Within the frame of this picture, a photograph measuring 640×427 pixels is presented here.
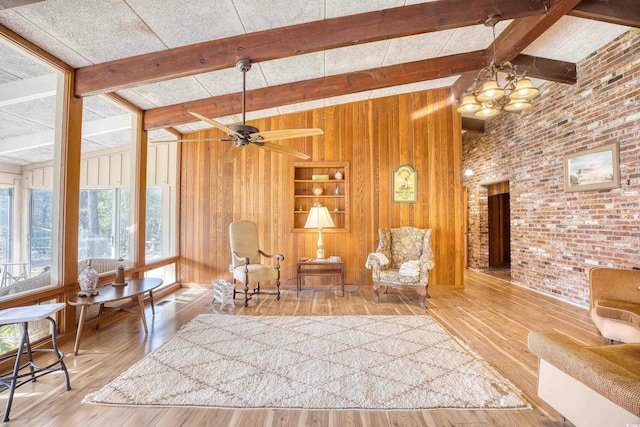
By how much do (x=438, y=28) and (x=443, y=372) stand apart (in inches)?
122

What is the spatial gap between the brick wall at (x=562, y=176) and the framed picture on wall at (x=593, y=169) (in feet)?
0.23

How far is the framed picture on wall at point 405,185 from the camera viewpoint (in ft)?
16.1

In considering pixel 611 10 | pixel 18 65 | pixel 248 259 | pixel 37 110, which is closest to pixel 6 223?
pixel 37 110

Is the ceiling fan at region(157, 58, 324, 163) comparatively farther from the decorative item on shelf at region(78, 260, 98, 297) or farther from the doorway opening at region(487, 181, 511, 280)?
the doorway opening at region(487, 181, 511, 280)

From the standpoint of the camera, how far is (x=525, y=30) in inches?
121

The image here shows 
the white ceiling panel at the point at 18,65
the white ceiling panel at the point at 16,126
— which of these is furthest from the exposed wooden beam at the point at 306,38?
the white ceiling panel at the point at 16,126

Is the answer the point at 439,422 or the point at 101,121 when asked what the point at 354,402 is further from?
the point at 101,121

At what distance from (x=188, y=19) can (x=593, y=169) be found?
4940 millimetres

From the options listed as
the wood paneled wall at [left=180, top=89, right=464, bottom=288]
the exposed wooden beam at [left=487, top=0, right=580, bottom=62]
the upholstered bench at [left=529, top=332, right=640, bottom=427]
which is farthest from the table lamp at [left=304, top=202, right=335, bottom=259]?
the exposed wooden beam at [left=487, top=0, right=580, bottom=62]

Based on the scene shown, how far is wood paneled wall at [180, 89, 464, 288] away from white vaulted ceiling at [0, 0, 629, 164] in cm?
109

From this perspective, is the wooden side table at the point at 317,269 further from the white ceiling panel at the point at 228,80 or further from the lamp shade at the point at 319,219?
the white ceiling panel at the point at 228,80

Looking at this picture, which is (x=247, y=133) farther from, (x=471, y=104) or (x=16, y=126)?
(x=16, y=126)

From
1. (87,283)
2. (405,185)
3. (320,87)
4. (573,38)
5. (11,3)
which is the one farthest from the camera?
(405,185)

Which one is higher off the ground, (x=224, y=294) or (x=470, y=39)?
(x=470, y=39)
